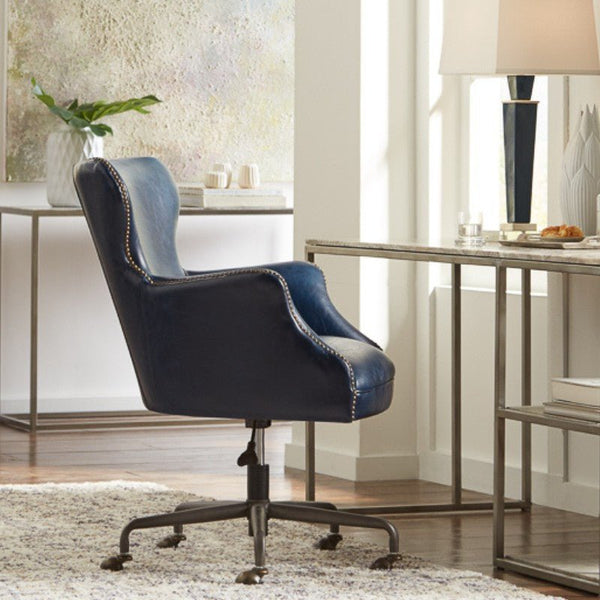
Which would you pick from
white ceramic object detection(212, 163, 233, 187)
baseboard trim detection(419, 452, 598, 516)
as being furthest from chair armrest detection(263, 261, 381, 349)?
white ceramic object detection(212, 163, 233, 187)

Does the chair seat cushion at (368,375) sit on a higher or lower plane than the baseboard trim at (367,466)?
higher

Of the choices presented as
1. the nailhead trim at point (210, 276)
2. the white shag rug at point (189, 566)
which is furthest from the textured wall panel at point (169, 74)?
the nailhead trim at point (210, 276)

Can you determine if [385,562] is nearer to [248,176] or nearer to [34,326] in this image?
[34,326]

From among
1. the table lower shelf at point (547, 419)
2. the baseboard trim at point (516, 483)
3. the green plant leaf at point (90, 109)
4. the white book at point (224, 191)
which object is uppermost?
the green plant leaf at point (90, 109)

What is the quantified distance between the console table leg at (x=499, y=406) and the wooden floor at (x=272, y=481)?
0.09 m

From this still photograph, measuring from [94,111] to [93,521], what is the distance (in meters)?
2.53

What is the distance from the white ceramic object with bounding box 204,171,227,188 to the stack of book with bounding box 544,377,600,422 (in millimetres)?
3072

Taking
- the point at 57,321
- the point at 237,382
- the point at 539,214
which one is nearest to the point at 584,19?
the point at 539,214

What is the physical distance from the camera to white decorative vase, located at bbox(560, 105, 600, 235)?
12.3 ft

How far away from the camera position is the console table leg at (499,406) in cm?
348

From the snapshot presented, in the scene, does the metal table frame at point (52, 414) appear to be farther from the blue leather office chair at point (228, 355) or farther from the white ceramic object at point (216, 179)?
the blue leather office chair at point (228, 355)

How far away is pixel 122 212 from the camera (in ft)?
11.1

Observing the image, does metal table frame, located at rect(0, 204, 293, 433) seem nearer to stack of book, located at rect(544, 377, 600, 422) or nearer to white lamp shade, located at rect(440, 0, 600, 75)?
white lamp shade, located at rect(440, 0, 600, 75)

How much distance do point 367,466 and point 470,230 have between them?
123cm
